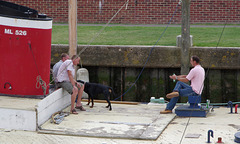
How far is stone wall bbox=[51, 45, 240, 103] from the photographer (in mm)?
12922

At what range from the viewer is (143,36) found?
52.8 ft

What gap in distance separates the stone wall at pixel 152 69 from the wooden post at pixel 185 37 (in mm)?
168

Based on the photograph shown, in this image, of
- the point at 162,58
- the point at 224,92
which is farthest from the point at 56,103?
the point at 224,92

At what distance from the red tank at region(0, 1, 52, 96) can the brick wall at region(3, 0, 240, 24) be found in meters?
7.83

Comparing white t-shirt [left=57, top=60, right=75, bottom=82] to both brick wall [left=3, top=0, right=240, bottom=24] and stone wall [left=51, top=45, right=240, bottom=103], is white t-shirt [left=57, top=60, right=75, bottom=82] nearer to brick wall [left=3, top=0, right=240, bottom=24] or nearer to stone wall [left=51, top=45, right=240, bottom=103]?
stone wall [left=51, top=45, right=240, bottom=103]

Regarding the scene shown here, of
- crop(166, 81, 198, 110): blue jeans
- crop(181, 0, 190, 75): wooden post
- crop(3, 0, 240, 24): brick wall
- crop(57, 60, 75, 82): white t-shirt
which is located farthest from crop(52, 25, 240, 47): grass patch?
crop(57, 60, 75, 82): white t-shirt

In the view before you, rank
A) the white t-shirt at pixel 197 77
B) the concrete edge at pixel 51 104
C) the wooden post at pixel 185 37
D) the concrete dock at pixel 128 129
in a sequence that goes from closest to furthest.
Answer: the concrete dock at pixel 128 129 → the concrete edge at pixel 51 104 → the white t-shirt at pixel 197 77 → the wooden post at pixel 185 37

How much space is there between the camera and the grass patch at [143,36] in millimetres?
14664

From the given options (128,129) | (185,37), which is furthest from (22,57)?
(185,37)

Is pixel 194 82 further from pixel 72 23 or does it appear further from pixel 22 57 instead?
pixel 22 57

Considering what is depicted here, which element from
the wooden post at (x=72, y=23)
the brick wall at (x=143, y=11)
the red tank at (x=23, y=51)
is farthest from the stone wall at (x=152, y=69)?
the brick wall at (x=143, y=11)

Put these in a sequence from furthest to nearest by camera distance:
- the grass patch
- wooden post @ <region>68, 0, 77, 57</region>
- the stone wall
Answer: the grass patch, the stone wall, wooden post @ <region>68, 0, 77, 57</region>

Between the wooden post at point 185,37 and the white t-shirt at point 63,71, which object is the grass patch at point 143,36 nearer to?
the wooden post at point 185,37

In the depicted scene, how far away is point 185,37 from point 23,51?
14.3 ft
